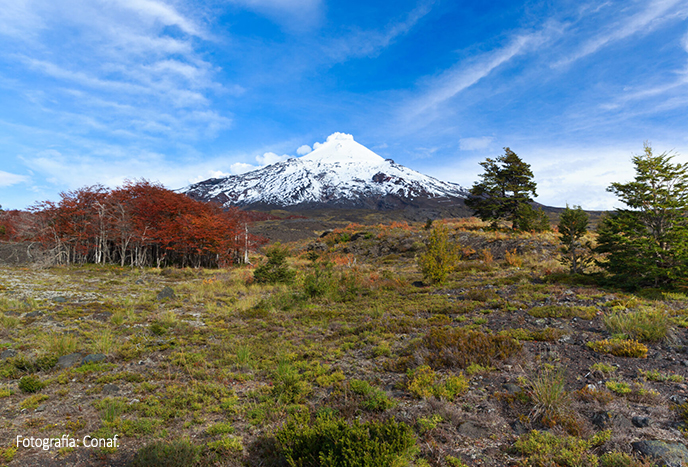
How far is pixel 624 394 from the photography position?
4109 millimetres

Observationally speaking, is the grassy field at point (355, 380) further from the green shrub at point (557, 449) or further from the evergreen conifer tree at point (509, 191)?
the evergreen conifer tree at point (509, 191)

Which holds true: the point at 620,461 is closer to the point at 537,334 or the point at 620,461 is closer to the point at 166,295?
the point at 537,334

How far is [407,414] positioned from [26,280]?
66.9 ft

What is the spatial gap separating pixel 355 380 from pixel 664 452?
11.4 ft

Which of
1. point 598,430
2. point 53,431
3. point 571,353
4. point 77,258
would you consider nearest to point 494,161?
point 571,353

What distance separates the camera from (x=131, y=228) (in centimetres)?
2322

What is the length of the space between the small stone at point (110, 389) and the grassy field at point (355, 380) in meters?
0.03

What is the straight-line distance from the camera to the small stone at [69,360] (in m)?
6.09

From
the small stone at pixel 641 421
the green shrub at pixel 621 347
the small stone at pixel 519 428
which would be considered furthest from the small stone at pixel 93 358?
the green shrub at pixel 621 347

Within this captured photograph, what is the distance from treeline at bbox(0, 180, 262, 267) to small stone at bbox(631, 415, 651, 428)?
23260 mm

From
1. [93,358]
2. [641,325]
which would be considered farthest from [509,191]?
[93,358]

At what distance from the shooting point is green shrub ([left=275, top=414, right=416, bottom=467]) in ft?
9.07

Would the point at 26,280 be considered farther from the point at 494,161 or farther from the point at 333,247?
the point at 494,161

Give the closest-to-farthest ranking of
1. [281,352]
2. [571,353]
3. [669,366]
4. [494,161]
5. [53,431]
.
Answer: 1. [53,431]
2. [669,366]
3. [571,353]
4. [281,352]
5. [494,161]
